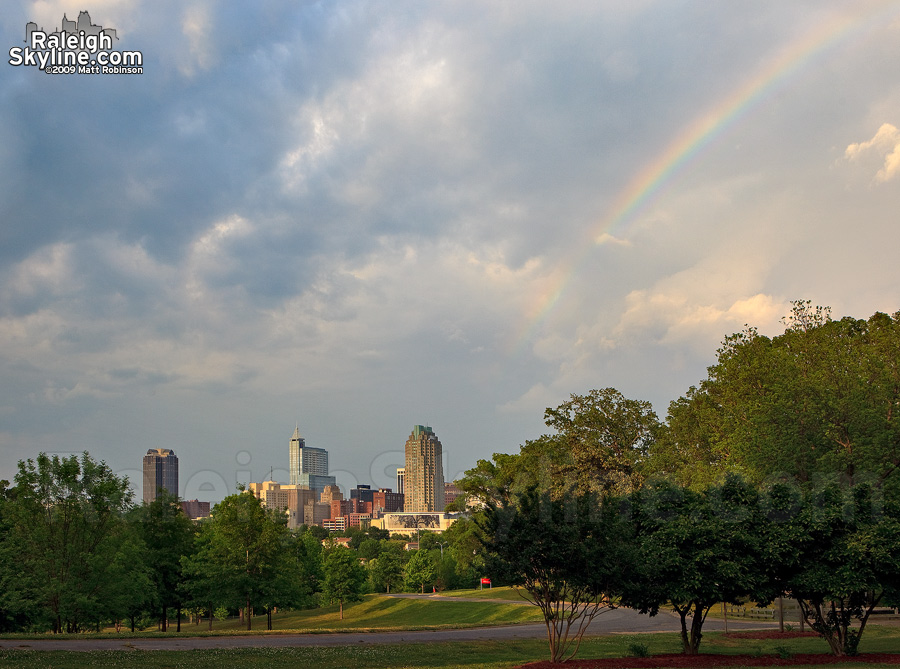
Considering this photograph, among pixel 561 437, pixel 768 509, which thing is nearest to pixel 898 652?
pixel 768 509

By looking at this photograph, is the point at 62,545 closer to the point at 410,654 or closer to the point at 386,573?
the point at 410,654

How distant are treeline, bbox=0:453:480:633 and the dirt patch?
204 inches

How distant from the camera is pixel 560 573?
2356 centimetres

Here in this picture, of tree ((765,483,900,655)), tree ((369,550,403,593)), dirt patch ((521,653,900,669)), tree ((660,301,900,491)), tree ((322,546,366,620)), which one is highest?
tree ((660,301,900,491))

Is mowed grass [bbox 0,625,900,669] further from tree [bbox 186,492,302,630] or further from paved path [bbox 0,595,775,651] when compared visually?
tree [bbox 186,492,302,630]

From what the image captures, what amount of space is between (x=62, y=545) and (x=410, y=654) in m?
22.1

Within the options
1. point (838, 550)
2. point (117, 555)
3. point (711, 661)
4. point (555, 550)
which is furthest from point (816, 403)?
point (117, 555)

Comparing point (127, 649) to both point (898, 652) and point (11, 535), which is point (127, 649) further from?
point (898, 652)

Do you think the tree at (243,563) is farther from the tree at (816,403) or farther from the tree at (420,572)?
the tree at (420,572)

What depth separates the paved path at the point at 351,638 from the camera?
1166 inches

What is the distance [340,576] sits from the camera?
69.1m

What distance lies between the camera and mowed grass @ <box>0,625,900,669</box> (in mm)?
23641

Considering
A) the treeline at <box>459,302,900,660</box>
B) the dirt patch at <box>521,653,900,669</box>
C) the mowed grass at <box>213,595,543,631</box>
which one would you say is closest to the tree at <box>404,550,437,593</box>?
the mowed grass at <box>213,595,543,631</box>

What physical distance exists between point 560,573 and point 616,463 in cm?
4169
